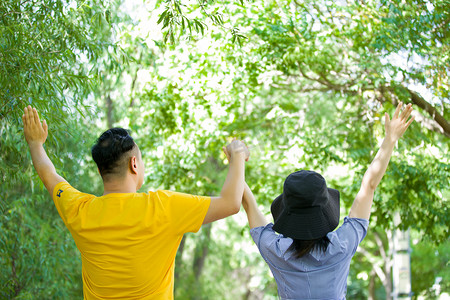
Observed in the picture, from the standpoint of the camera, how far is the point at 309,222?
76.1 inches

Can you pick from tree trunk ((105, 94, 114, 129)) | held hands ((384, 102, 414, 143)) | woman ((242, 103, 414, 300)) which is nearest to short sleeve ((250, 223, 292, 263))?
woman ((242, 103, 414, 300))

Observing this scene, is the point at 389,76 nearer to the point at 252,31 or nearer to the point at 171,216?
the point at 252,31

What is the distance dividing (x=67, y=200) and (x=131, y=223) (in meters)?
0.34

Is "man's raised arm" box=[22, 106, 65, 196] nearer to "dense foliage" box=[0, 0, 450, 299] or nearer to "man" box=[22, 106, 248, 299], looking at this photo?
"man" box=[22, 106, 248, 299]

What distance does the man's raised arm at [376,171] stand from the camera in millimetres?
2117

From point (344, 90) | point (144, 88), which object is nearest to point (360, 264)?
point (344, 90)

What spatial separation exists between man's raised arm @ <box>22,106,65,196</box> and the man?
0.75 feet

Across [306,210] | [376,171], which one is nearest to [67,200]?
[306,210]

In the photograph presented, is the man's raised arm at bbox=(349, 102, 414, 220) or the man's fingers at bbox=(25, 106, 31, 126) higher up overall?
the man's fingers at bbox=(25, 106, 31, 126)

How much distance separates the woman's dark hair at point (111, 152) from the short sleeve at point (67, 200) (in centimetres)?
15

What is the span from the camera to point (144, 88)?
7211 millimetres

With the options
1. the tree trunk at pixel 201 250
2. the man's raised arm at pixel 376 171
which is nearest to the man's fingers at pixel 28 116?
the man's raised arm at pixel 376 171

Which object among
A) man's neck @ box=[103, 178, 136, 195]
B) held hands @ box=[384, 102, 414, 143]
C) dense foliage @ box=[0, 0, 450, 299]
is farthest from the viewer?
dense foliage @ box=[0, 0, 450, 299]

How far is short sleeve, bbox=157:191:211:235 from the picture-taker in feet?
6.25
